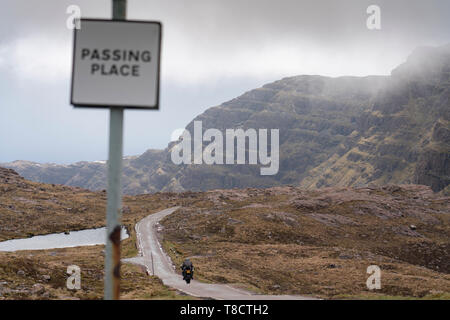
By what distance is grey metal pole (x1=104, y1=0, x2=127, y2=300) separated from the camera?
4.93m

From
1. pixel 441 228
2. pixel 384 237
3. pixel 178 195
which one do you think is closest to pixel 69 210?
pixel 178 195

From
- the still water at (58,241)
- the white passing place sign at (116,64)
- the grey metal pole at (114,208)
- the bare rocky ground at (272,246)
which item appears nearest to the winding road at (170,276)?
the bare rocky ground at (272,246)

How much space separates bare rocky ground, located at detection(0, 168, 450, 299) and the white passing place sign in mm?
16590

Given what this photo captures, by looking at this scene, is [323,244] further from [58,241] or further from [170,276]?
[58,241]

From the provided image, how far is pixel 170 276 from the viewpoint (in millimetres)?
30641

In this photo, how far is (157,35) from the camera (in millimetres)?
5121

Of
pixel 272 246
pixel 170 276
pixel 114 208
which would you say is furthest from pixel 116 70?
pixel 272 246

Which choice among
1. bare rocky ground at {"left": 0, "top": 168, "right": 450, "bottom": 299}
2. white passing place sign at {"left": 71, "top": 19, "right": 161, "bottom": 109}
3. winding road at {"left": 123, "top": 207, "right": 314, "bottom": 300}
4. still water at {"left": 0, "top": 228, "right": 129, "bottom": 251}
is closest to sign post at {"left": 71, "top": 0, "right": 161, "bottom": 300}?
white passing place sign at {"left": 71, "top": 19, "right": 161, "bottom": 109}

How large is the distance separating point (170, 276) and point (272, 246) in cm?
2414

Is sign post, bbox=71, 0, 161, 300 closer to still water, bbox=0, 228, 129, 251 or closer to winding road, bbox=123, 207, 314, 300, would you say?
winding road, bbox=123, 207, 314, 300
